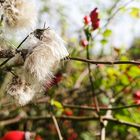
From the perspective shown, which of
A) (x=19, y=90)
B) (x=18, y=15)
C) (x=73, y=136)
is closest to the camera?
(x=19, y=90)

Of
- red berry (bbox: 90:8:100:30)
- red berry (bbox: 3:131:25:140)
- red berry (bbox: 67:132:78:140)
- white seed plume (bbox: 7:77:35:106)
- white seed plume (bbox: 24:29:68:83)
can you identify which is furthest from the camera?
red berry (bbox: 67:132:78:140)

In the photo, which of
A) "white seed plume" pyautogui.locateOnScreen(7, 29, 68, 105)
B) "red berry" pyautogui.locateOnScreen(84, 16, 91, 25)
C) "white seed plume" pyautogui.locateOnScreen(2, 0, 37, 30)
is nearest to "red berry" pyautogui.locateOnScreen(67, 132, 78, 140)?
"red berry" pyautogui.locateOnScreen(84, 16, 91, 25)

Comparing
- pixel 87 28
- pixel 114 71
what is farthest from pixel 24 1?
pixel 114 71

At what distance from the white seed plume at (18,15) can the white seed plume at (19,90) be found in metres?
0.24

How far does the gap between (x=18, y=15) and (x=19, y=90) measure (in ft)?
1.04

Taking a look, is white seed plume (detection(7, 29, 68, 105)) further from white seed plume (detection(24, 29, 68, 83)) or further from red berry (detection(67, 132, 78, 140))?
red berry (detection(67, 132, 78, 140))

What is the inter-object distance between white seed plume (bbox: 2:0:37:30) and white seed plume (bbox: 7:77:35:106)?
0.24 meters

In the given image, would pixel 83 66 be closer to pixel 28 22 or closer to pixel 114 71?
pixel 114 71

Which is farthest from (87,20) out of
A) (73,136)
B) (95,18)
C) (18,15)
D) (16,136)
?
(73,136)

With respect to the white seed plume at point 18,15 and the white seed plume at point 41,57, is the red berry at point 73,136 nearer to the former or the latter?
the white seed plume at point 18,15

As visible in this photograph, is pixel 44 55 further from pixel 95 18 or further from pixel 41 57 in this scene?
pixel 95 18

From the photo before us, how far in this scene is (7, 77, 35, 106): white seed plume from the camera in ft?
5.30

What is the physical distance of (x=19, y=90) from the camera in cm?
162

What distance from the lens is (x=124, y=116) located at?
10.5 feet
